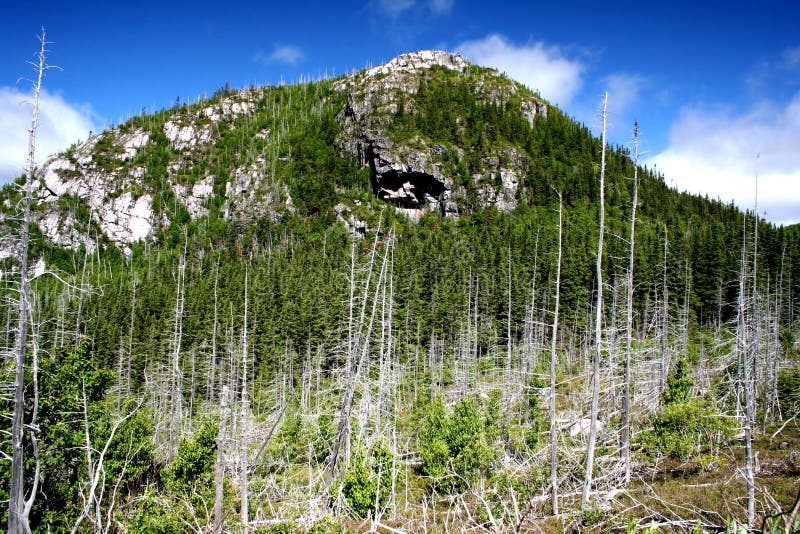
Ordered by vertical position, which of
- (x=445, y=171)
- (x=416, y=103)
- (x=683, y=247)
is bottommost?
(x=683, y=247)

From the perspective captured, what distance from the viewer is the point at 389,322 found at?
26266 millimetres

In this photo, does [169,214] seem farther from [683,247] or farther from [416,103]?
[683,247]

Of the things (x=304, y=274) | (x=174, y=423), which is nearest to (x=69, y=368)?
(x=174, y=423)

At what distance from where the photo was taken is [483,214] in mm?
108500

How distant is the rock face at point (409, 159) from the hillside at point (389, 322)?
28.7 inches

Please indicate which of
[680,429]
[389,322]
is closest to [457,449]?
[389,322]

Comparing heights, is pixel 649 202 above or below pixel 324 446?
above

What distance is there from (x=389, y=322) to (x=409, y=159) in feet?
308

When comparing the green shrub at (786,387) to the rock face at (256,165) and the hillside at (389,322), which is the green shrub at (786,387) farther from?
the rock face at (256,165)

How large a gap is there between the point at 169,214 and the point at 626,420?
141983 mm

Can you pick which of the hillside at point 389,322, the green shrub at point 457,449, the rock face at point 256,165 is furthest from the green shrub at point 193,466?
the rock face at point 256,165

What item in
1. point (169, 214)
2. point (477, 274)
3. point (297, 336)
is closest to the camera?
point (297, 336)

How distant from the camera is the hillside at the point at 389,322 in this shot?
14633 mm

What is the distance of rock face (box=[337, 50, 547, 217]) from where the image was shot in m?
113
